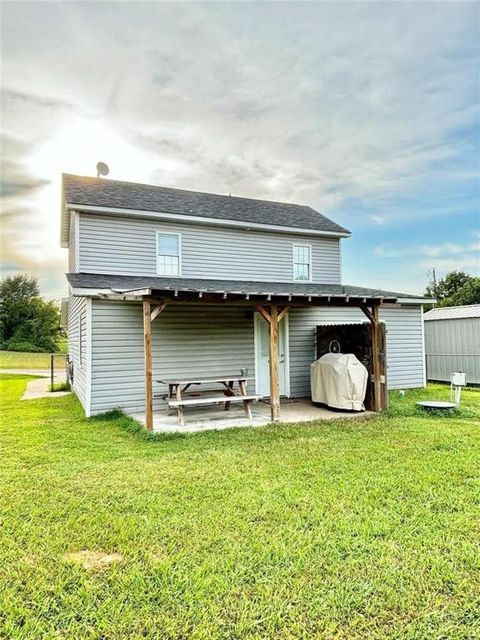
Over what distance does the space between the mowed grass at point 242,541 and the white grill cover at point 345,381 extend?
8.29 ft

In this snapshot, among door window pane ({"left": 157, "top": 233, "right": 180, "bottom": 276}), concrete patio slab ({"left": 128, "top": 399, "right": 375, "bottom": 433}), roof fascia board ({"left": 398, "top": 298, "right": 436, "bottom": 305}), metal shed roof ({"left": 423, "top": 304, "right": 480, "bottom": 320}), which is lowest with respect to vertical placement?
concrete patio slab ({"left": 128, "top": 399, "right": 375, "bottom": 433})

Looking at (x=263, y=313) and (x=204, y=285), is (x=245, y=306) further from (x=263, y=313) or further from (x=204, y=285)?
→ (x=204, y=285)

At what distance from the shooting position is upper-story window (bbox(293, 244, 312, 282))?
39.2 feet

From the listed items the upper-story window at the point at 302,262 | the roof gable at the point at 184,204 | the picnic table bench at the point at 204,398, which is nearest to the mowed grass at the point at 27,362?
the roof gable at the point at 184,204

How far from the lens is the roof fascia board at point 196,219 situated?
31.2 ft

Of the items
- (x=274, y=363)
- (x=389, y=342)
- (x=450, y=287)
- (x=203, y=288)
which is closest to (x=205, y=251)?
(x=203, y=288)

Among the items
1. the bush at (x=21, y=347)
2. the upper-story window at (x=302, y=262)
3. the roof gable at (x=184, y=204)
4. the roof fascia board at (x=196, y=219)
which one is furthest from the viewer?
the bush at (x=21, y=347)

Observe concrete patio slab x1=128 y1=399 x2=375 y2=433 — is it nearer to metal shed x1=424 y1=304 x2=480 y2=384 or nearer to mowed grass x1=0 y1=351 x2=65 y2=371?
metal shed x1=424 y1=304 x2=480 y2=384

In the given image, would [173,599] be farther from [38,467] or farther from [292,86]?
[292,86]

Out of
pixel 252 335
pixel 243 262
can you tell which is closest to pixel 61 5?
pixel 243 262

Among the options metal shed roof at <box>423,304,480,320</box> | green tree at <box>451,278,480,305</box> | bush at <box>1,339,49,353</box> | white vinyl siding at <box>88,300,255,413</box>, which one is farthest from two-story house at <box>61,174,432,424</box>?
bush at <box>1,339,49,353</box>

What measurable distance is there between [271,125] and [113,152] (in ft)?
16.1

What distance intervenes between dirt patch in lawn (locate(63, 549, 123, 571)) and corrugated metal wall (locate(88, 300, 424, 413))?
5.63 m

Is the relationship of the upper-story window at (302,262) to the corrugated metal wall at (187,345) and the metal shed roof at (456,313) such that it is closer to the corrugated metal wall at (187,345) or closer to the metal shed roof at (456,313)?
the corrugated metal wall at (187,345)
